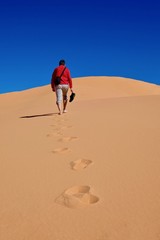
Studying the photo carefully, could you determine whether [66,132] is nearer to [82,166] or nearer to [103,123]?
[103,123]

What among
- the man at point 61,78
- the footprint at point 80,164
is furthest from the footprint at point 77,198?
the man at point 61,78

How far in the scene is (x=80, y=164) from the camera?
2.71 metres

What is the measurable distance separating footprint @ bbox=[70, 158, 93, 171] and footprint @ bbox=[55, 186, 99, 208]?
1.65 feet

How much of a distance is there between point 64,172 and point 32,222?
0.86 meters

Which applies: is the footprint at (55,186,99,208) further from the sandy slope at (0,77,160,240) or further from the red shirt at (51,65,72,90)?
the red shirt at (51,65,72,90)

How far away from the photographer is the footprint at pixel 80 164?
2576 mm

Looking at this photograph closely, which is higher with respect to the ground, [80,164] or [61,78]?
[61,78]

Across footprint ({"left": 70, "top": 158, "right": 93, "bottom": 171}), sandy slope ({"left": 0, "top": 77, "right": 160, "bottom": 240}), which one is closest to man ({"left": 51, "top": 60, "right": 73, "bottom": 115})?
sandy slope ({"left": 0, "top": 77, "right": 160, "bottom": 240})

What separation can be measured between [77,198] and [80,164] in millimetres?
878

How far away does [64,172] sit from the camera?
243cm

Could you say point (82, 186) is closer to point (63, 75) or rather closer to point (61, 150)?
point (61, 150)

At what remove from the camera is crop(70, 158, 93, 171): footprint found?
258cm

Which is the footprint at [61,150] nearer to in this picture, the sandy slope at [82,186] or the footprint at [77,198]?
the sandy slope at [82,186]

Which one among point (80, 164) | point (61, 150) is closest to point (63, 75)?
point (61, 150)
